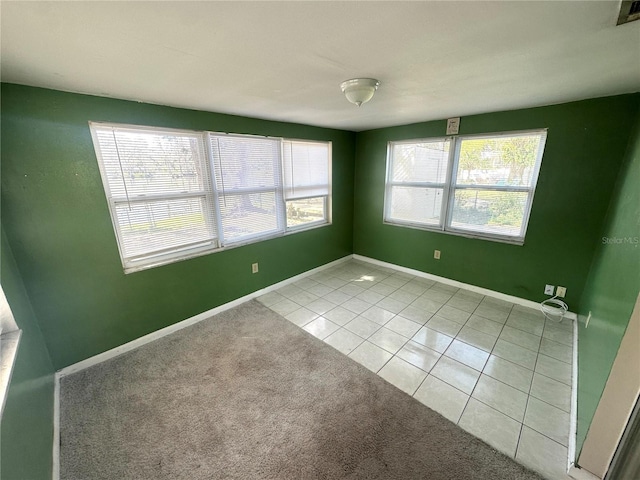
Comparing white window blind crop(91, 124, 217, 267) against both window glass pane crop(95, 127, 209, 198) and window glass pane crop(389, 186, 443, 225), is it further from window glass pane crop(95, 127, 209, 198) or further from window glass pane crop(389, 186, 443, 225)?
window glass pane crop(389, 186, 443, 225)

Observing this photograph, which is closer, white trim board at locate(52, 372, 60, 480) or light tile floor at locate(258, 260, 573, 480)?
white trim board at locate(52, 372, 60, 480)

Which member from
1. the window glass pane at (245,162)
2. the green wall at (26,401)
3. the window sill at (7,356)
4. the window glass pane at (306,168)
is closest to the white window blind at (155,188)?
the window glass pane at (245,162)

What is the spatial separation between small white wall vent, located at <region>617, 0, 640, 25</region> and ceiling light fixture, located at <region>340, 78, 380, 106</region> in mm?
1024

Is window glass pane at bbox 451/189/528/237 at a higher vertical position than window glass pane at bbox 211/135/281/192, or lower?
lower

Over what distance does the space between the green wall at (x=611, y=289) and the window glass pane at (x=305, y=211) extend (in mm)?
2973

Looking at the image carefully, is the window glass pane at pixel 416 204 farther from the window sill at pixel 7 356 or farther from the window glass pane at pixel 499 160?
the window sill at pixel 7 356

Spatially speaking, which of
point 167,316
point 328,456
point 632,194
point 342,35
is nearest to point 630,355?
point 632,194

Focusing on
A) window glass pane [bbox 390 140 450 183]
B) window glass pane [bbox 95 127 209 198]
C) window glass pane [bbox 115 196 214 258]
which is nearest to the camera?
window glass pane [bbox 95 127 209 198]

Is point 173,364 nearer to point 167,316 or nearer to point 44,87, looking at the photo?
point 167,316

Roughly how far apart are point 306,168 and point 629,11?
9.41ft

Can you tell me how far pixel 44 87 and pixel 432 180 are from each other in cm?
375

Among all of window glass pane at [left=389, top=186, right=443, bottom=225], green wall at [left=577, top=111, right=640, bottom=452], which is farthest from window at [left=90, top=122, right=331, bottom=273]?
green wall at [left=577, top=111, right=640, bottom=452]

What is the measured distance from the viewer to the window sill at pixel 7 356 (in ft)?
2.98

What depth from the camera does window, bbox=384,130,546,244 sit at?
8.75 ft
